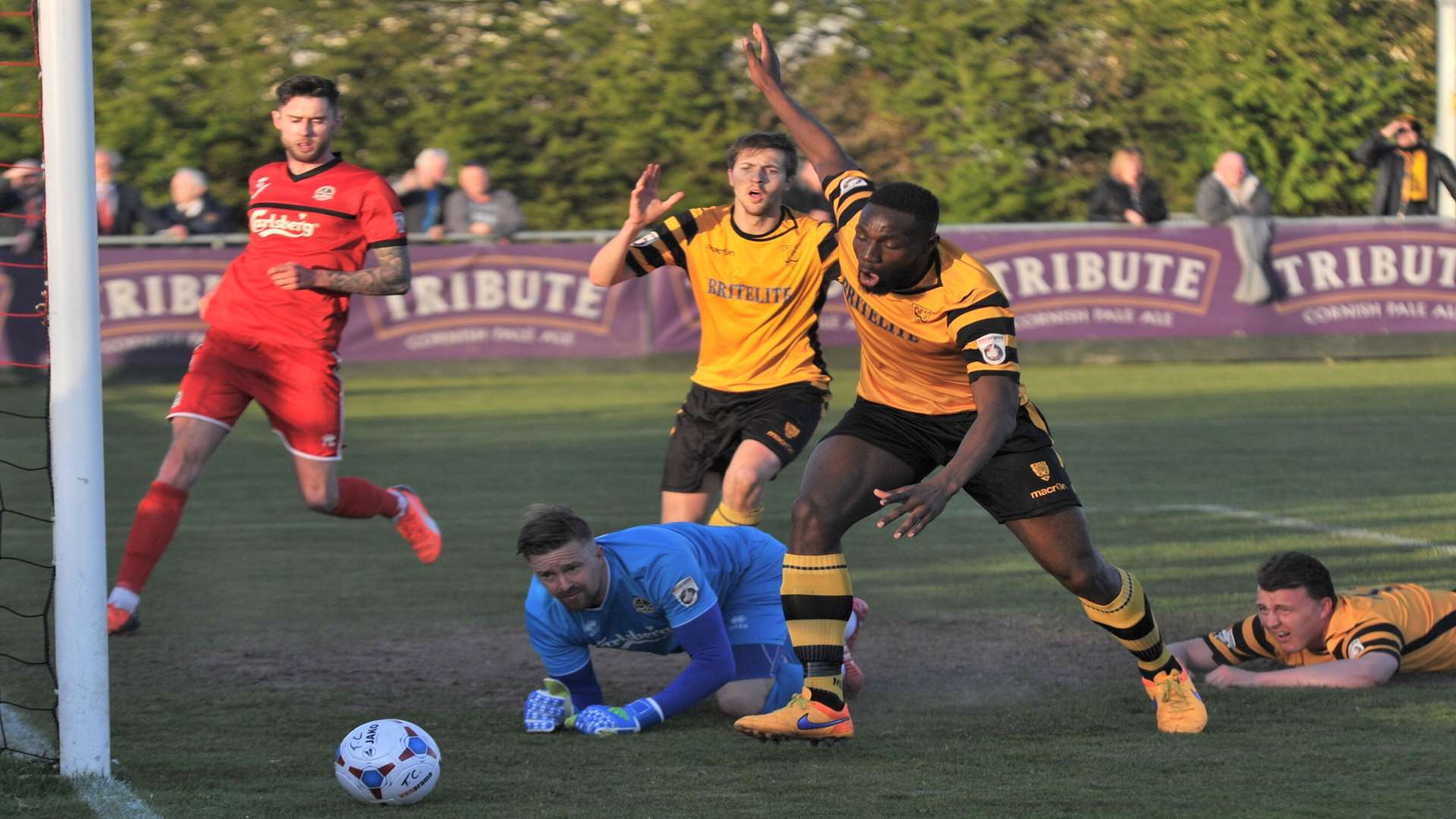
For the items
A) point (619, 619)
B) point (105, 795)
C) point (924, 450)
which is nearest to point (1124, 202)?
point (924, 450)

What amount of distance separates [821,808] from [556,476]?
291 inches

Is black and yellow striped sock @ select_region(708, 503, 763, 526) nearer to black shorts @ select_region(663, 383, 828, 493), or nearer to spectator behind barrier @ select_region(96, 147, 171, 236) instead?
black shorts @ select_region(663, 383, 828, 493)

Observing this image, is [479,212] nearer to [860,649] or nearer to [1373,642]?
[860,649]

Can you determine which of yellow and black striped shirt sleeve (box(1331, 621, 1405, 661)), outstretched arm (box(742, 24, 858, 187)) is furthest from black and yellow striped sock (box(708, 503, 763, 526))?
yellow and black striped shirt sleeve (box(1331, 621, 1405, 661))

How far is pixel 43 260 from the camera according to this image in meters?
5.39

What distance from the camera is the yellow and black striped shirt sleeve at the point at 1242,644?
678 cm

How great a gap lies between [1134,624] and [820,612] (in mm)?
1009

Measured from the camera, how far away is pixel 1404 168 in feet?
68.8

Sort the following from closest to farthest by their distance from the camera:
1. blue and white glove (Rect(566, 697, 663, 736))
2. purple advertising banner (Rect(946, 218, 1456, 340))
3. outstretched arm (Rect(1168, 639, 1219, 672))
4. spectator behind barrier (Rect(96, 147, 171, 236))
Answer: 1. blue and white glove (Rect(566, 697, 663, 736))
2. outstretched arm (Rect(1168, 639, 1219, 672))
3. spectator behind barrier (Rect(96, 147, 171, 236))
4. purple advertising banner (Rect(946, 218, 1456, 340))

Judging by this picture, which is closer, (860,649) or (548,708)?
(548,708)

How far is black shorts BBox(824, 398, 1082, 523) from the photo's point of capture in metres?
5.92

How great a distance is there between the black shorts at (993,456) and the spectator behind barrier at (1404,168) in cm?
1607

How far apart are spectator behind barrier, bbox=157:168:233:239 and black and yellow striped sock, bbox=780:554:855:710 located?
13962 mm

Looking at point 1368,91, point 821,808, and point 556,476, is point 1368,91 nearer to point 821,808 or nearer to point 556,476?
point 556,476
